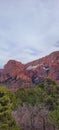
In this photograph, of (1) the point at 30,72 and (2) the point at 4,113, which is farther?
(1) the point at 30,72

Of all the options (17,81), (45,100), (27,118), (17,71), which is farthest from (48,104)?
(17,71)

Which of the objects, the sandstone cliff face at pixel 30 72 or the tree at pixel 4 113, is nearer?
the tree at pixel 4 113

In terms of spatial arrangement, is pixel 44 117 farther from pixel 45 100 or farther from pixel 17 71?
pixel 17 71

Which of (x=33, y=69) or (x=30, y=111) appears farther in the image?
(x=33, y=69)

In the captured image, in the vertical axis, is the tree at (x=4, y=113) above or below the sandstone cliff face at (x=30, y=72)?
below

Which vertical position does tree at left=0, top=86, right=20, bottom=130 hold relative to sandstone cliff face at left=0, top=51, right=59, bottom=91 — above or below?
below

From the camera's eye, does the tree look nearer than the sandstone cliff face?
Yes

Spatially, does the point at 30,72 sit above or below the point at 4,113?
above

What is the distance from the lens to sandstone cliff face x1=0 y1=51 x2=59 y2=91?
387 ft

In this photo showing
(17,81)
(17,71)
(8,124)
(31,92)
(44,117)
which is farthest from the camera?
(17,71)

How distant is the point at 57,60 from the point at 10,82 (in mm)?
19901

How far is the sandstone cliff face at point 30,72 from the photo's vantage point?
11794 cm

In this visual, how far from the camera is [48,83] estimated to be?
5575 cm

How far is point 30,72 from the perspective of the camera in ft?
415
